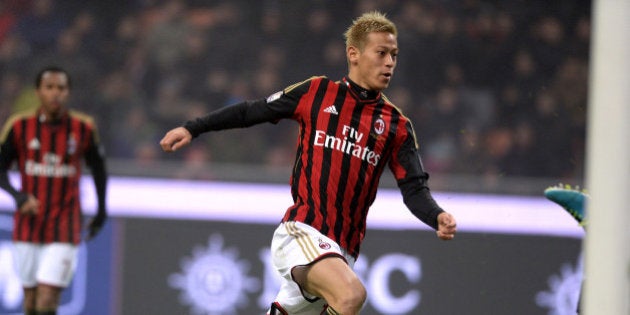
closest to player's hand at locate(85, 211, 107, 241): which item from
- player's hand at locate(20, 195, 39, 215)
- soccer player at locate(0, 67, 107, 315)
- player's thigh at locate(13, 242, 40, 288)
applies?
soccer player at locate(0, 67, 107, 315)

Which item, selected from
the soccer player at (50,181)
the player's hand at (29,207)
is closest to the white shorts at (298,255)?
the player's hand at (29,207)

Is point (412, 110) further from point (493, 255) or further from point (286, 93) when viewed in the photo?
point (286, 93)

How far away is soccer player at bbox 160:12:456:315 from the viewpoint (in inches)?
192

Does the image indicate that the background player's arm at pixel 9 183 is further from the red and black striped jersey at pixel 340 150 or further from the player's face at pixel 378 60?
the player's face at pixel 378 60

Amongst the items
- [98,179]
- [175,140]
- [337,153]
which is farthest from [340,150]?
[98,179]

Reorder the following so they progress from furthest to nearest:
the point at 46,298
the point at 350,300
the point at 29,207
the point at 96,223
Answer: the point at 96,223, the point at 46,298, the point at 29,207, the point at 350,300

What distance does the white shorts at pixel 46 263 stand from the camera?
23.9 feet

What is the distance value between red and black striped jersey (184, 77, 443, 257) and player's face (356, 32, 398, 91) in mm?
83

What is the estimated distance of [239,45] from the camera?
9766mm

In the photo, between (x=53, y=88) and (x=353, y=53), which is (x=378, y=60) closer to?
(x=353, y=53)

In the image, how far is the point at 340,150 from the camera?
4980mm

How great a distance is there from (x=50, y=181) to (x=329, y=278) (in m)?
3.43

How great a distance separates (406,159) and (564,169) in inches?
171

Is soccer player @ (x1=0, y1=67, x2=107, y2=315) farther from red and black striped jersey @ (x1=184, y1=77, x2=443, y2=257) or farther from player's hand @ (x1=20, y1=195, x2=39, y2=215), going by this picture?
red and black striped jersey @ (x1=184, y1=77, x2=443, y2=257)
